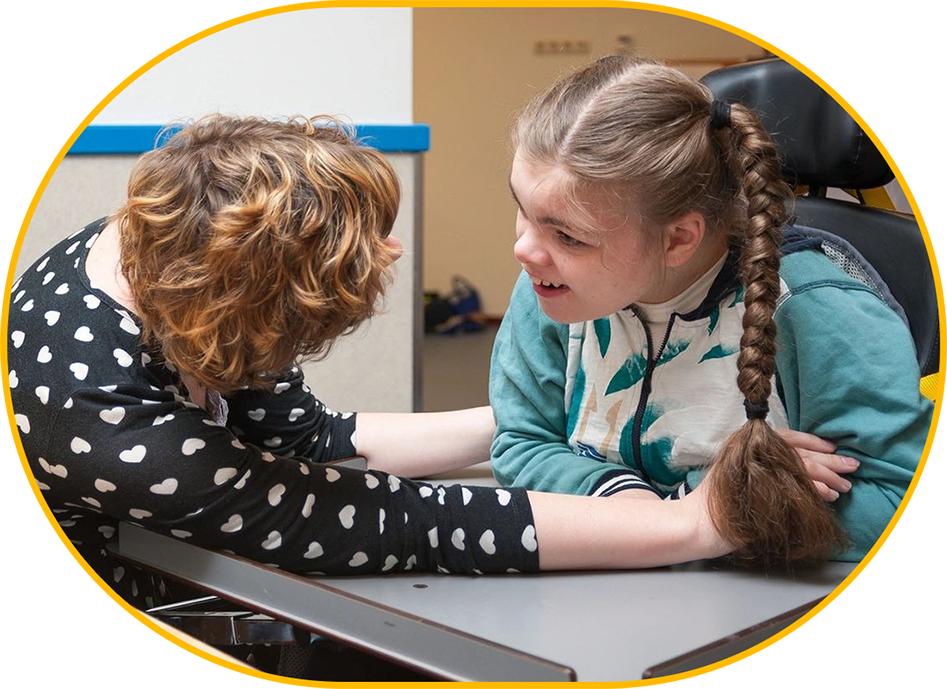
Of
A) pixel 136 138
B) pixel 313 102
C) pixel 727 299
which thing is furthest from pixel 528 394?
pixel 136 138

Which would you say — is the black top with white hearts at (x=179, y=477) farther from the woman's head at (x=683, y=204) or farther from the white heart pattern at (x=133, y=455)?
the woman's head at (x=683, y=204)

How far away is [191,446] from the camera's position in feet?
2.48

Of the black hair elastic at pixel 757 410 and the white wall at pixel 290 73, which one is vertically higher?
the white wall at pixel 290 73

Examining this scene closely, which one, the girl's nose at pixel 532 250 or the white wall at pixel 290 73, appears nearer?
the girl's nose at pixel 532 250

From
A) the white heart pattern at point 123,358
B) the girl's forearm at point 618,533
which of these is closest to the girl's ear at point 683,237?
the girl's forearm at point 618,533

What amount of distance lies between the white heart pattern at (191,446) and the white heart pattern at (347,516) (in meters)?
0.12

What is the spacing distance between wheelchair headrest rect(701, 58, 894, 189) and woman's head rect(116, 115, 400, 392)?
0.45 metres

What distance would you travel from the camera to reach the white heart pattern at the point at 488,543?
0.82m

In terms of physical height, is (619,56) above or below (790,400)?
above

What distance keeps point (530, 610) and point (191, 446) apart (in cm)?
28

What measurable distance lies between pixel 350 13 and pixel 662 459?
65cm

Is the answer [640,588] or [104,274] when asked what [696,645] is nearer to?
[640,588]

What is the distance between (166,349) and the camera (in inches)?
30.4

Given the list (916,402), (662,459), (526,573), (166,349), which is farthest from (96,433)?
(916,402)
